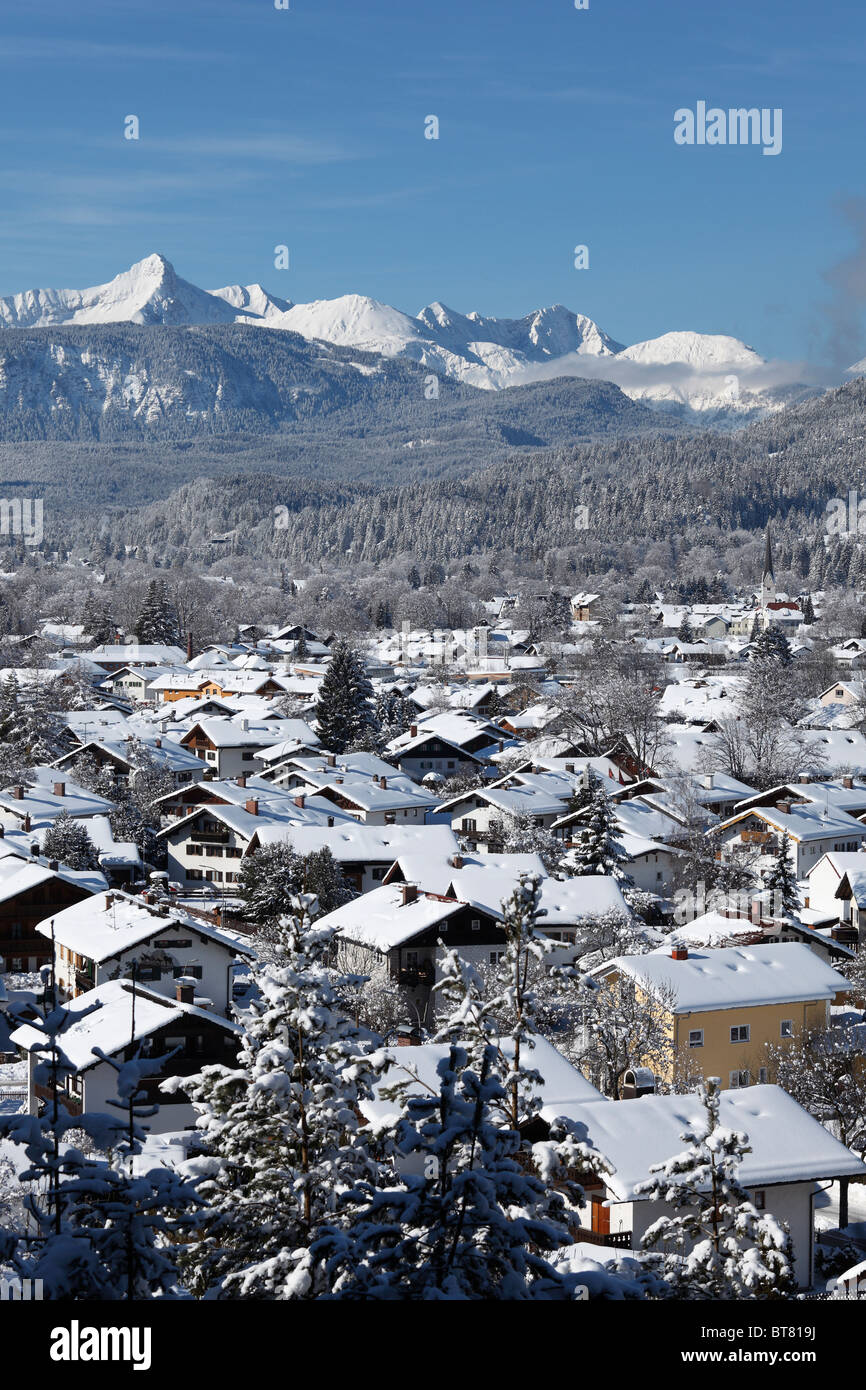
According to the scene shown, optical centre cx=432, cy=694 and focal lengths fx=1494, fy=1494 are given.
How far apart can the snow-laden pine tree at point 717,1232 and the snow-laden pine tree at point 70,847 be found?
83.4 ft

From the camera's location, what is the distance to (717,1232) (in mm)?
9062

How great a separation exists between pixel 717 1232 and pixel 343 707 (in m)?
47.6

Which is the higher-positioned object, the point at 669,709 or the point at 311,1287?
the point at 311,1287

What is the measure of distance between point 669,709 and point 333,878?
37495 mm

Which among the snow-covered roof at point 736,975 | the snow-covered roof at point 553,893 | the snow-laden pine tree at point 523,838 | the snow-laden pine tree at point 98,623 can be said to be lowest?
the snow-laden pine tree at point 523,838

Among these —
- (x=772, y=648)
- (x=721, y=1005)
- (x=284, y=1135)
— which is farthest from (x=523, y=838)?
(x=772, y=648)

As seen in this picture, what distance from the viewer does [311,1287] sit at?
6.73m

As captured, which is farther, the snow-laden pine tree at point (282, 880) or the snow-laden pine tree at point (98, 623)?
the snow-laden pine tree at point (98, 623)

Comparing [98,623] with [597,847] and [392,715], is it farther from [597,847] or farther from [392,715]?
[597,847]

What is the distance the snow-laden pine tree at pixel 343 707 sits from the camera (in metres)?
55.9

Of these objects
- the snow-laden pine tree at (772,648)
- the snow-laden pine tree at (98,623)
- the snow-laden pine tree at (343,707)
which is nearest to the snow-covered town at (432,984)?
the snow-laden pine tree at (343,707)

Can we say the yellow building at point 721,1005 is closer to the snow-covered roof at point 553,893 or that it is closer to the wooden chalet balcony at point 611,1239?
the snow-covered roof at point 553,893
